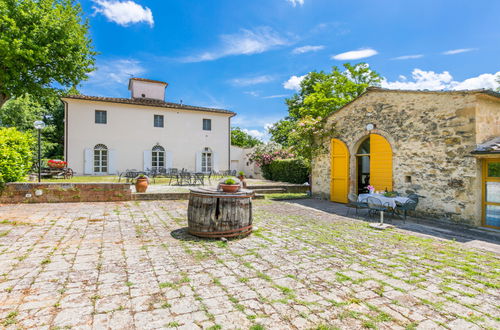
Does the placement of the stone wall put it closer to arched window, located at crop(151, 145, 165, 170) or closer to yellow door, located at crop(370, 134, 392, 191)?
yellow door, located at crop(370, 134, 392, 191)

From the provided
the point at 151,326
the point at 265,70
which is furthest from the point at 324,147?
the point at 151,326

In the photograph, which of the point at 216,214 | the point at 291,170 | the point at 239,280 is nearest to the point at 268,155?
the point at 291,170

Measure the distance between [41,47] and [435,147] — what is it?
50.9 feet

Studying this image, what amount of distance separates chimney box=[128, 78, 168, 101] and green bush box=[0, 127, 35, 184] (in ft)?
49.2

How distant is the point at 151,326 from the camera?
2.17 m

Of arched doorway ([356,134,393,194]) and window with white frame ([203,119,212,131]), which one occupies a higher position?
window with white frame ([203,119,212,131])

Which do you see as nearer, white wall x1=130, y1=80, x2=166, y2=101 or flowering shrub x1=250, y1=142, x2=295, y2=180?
flowering shrub x1=250, y1=142, x2=295, y2=180

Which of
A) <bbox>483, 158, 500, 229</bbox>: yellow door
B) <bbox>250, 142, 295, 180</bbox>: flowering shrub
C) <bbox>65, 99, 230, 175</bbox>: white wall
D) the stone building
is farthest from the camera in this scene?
<bbox>250, 142, 295, 180</bbox>: flowering shrub

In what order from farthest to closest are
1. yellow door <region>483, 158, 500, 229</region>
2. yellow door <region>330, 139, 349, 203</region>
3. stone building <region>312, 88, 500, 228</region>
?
yellow door <region>330, 139, 349, 203</region> → stone building <region>312, 88, 500, 228</region> → yellow door <region>483, 158, 500, 229</region>

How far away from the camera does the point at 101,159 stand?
18688 millimetres

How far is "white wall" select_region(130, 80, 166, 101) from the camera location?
22547 millimetres

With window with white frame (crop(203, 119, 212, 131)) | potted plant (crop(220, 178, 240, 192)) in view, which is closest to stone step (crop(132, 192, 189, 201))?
potted plant (crop(220, 178, 240, 192))

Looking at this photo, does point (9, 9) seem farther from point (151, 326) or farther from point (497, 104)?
point (497, 104)

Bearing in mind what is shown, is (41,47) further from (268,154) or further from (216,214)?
(268,154)
